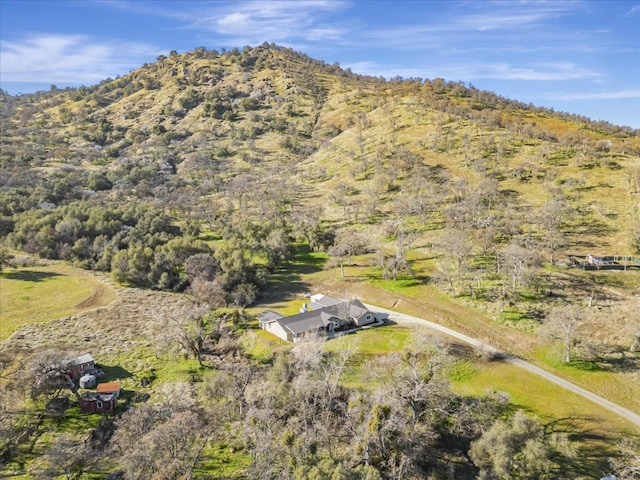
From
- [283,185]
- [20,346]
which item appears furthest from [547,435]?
[283,185]

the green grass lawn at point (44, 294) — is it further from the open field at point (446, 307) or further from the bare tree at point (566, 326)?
the bare tree at point (566, 326)

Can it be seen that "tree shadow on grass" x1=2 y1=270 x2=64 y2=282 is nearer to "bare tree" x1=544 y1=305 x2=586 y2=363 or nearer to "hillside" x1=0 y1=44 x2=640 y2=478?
"hillside" x1=0 y1=44 x2=640 y2=478

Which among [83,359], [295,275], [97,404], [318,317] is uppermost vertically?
[295,275]

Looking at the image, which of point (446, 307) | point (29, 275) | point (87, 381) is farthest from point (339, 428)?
point (29, 275)

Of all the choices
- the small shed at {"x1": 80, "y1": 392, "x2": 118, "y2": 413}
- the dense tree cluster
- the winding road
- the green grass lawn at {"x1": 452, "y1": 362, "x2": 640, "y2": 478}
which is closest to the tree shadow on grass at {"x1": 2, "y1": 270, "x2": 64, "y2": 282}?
the small shed at {"x1": 80, "y1": 392, "x2": 118, "y2": 413}

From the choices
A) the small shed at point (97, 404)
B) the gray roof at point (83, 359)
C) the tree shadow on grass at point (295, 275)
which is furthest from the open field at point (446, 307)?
the small shed at point (97, 404)

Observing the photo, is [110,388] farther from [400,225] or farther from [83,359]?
[400,225]
